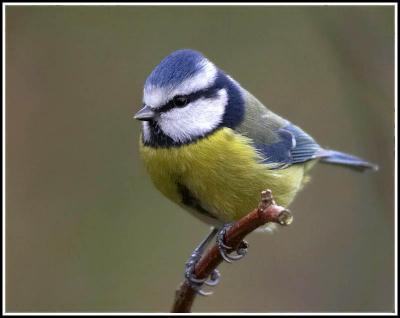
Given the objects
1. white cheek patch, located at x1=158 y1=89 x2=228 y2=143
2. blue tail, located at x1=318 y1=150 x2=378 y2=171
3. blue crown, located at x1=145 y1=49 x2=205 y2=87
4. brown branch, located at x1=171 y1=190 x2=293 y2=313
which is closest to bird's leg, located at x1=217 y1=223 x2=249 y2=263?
brown branch, located at x1=171 y1=190 x2=293 y2=313

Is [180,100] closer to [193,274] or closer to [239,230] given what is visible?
[193,274]

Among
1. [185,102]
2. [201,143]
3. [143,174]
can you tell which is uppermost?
Result: [185,102]

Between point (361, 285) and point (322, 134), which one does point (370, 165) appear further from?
point (322, 134)

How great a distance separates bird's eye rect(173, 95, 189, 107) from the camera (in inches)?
107

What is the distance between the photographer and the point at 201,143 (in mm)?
2820

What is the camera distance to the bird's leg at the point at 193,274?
2.54 metres

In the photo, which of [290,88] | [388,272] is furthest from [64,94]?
[388,272]

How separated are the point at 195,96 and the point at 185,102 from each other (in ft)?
0.21

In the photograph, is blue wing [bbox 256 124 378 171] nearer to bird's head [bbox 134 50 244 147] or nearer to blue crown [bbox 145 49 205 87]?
bird's head [bbox 134 50 244 147]

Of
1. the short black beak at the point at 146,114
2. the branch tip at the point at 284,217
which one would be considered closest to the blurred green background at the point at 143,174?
the short black beak at the point at 146,114

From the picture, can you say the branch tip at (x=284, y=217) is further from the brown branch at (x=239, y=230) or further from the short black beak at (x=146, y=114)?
the short black beak at (x=146, y=114)

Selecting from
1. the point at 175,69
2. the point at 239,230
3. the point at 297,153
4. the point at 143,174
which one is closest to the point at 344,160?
the point at 297,153

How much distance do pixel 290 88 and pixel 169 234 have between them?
4.20ft

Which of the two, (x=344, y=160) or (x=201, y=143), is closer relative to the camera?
(x=201, y=143)
